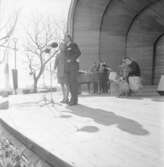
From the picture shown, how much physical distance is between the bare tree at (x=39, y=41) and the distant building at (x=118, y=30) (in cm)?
1003

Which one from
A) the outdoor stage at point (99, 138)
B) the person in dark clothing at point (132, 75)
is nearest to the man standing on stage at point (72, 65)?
the outdoor stage at point (99, 138)

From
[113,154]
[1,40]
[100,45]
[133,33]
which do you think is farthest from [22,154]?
[1,40]

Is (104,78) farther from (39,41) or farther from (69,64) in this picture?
(39,41)

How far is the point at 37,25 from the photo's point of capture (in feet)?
61.6

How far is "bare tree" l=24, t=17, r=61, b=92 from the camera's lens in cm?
1853

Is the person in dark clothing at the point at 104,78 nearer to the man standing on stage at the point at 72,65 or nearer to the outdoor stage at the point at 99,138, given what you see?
the man standing on stage at the point at 72,65

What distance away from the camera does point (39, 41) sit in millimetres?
19500

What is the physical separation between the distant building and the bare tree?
395 inches

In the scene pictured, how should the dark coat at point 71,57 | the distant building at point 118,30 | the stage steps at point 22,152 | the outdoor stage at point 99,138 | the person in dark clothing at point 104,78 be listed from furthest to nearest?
the distant building at point 118,30, the person in dark clothing at point 104,78, the dark coat at point 71,57, the stage steps at point 22,152, the outdoor stage at point 99,138

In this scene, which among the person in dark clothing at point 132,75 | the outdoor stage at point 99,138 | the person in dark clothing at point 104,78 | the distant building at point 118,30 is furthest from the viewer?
the distant building at point 118,30

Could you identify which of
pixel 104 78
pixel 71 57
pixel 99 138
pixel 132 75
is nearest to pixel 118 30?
pixel 104 78

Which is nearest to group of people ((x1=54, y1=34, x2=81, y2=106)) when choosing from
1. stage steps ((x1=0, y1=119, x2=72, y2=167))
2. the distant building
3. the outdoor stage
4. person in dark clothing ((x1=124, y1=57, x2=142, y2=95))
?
the outdoor stage

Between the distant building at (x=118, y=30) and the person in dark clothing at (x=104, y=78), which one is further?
the distant building at (x=118, y=30)

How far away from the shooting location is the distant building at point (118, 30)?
8.61 m
